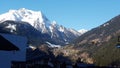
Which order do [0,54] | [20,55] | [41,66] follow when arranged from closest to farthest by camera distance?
[0,54] < [41,66] < [20,55]

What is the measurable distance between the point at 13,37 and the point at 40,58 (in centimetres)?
900

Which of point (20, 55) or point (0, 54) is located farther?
point (20, 55)

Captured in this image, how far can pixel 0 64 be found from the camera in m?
29.5

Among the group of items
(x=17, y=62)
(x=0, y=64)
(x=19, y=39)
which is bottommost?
(x=0, y=64)

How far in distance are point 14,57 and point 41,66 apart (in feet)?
24.4

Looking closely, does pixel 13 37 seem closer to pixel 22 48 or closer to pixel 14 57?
pixel 22 48

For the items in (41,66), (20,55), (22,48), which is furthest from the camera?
(22,48)

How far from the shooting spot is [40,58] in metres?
112

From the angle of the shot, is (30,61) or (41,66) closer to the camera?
(41,66)

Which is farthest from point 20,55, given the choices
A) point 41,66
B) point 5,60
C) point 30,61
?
point 5,60

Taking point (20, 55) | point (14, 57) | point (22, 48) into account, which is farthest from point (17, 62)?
point (22, 48)

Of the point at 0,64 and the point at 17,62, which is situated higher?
the point at 17,62

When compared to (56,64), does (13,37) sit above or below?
above

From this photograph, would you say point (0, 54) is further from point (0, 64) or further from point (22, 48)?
point (22, 48)
